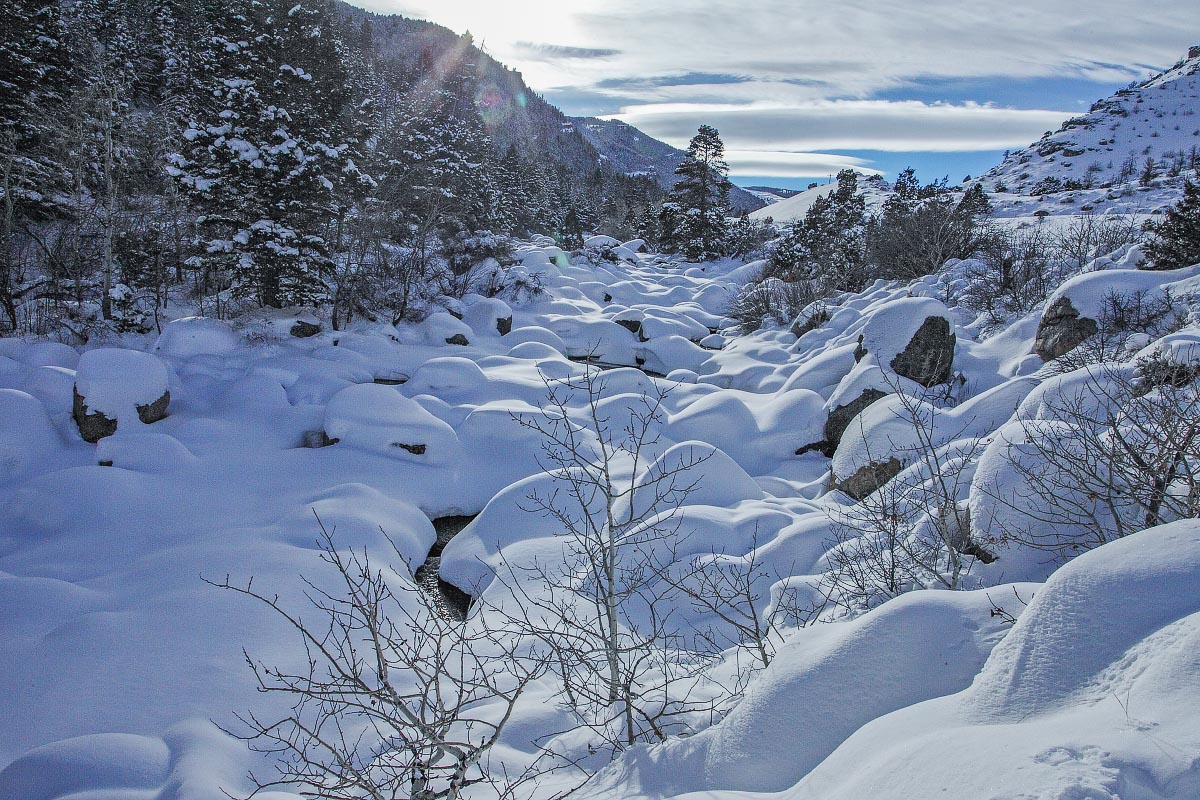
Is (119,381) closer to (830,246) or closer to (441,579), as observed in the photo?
(441,579)

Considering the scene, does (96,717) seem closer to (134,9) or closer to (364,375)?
(364,375)

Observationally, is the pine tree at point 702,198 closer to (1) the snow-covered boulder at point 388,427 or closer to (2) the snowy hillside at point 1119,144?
(2) the snowy hillside at point 1119,144

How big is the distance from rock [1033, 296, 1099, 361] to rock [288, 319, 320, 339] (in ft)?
58.8

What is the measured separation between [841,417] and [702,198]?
2871 centimetres

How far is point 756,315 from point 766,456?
1114 centimetres

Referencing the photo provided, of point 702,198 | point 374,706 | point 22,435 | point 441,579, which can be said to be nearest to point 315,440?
point 22,435

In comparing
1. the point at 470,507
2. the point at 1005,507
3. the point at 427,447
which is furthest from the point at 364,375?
the point at 1005,507

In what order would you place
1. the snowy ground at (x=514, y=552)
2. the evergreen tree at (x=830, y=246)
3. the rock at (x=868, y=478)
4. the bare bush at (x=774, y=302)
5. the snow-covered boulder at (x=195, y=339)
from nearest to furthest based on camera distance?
the snowy ground at (x=514, y=552) → the rock at (x=868, y=478) → the snow-covered boulder at (x=195, y=339) → the bare bush at (x=774, y=302) → the evergreen tree at (x=830, y=246)

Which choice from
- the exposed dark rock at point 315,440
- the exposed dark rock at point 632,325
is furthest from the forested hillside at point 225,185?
the exposed dark rock at point 315,440

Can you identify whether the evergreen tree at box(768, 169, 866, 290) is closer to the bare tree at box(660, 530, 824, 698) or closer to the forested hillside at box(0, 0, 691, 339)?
the forested hillside at box(0, 0, 691, 339)

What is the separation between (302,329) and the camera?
1739 centimetres

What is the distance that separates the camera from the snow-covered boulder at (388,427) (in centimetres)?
1133

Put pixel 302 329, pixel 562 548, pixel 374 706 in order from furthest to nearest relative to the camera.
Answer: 1. pixel 302 329
2. pixel 562 548
3. pixel 374 706

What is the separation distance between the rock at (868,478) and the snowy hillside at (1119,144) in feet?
133
